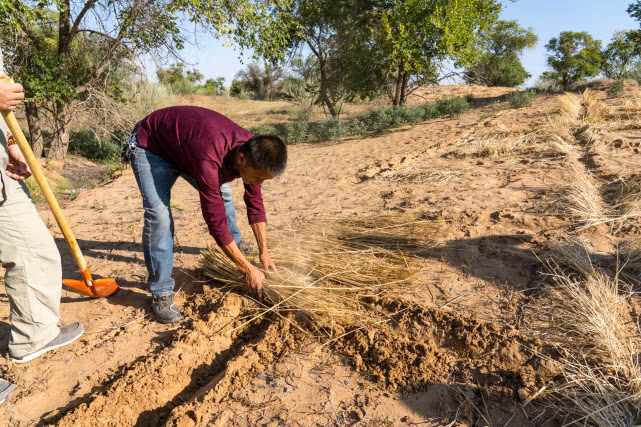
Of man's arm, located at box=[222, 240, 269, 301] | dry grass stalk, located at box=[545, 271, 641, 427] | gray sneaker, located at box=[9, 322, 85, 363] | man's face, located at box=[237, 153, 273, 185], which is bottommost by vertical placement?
gray sneaker, located at box=[9, 322, 85, 363]

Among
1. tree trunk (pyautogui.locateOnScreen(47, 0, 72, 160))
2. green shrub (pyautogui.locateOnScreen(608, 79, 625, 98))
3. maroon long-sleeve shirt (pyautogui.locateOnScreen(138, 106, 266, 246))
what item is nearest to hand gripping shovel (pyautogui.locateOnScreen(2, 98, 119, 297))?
maroon long-sleeve shirt (pyautogui.locateOnScreen(138, 106, 266, 246))

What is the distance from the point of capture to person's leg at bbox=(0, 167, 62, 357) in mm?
1824

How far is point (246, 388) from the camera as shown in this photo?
71.5 inches

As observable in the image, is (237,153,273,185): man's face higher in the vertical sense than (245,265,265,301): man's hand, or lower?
higher

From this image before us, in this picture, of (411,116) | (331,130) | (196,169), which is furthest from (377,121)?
(196,169)

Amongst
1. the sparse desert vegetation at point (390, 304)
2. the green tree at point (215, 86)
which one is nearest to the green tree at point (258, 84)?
the green tree at point (215, 86)

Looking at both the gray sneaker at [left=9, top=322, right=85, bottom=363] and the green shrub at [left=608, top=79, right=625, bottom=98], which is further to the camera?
the green shrub at [left=608, top=79, right=625, bottom=98]

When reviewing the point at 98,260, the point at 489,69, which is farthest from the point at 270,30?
the point at 489,69

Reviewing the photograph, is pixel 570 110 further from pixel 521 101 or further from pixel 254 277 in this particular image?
pixel 254 277

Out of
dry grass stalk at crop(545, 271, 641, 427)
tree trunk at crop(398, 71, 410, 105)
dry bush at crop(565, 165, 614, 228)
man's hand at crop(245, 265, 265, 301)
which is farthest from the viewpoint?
tree trunk at crop(398, 71, 410, 105)

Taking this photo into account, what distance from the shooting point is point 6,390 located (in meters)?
1.84

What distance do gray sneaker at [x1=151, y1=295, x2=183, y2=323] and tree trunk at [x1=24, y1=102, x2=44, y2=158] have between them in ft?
23.8

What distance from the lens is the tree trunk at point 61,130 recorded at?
7680mm

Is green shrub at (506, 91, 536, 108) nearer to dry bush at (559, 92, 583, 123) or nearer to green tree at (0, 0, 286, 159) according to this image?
dry bush at (559, 92, 583, 123)
